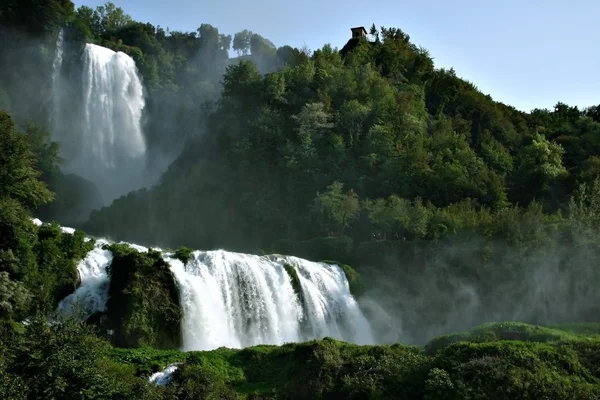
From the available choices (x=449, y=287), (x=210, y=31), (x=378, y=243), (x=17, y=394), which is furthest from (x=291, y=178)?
(x=210, y=31)

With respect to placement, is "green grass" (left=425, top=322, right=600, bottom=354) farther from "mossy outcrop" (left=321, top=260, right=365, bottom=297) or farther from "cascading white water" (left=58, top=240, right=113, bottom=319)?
"cascading white water" (left=58, top=240, right=113, bottom=319)

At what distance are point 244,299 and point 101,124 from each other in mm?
40520

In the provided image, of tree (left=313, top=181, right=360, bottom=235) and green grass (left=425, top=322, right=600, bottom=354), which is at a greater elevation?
tree (left=313, top=181, right=360, bottom=235)

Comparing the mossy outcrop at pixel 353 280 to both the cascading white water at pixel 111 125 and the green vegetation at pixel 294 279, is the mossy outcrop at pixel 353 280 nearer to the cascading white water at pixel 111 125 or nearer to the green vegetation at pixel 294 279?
the green vegetation at pixel 294 279

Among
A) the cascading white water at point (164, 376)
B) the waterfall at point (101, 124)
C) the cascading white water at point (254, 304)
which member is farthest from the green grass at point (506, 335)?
the waterfall at point (101, 124)

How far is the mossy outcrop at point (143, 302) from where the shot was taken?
31547mm

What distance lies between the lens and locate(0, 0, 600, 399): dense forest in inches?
902

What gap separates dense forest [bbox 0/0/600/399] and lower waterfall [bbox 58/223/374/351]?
1.04m

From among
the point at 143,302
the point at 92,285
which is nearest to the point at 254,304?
the point at 143,302

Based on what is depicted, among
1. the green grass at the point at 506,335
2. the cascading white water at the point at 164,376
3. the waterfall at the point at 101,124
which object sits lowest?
the cascading white water at the point at 164,376

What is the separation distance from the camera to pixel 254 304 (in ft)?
117

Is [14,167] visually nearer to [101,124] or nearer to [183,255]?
[183,255]

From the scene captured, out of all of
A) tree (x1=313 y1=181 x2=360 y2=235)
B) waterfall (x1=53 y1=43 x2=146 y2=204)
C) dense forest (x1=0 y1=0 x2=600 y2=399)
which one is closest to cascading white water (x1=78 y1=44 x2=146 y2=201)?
waterfall (x1=53 y1=43 x2=146 y2=204)

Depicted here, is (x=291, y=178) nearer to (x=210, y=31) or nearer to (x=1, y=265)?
(x=1, y=265)
